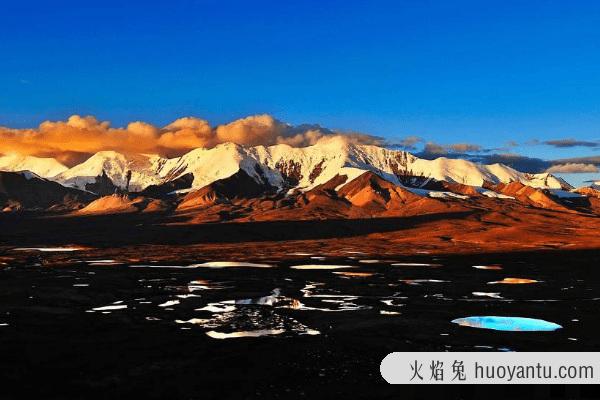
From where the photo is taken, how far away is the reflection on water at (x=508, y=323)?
134 feet

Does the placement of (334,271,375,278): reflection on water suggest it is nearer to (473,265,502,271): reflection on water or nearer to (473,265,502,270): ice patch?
(473,265,502,271): reflection on water

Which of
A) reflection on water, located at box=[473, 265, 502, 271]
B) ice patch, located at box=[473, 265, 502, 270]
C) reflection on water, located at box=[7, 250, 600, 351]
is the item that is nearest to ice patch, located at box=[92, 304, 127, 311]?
reflection on water, located at box=[7, 250, 600, 351]

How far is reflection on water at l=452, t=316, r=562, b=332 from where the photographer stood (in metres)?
40.9

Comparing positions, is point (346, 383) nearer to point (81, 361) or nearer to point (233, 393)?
point (233, 393)

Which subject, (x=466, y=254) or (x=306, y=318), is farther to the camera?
(x=466, y=254)

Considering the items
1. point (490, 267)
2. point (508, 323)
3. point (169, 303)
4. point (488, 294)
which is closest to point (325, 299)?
point (169, 303)

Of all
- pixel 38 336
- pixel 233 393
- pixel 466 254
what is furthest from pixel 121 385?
pixel 466 254

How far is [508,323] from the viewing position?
43000 millimetres

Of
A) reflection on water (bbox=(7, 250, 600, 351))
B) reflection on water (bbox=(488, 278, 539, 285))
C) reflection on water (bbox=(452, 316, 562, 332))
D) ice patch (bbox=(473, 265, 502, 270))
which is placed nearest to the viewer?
reflection on water (bbox=(452, 316, 562, 332))

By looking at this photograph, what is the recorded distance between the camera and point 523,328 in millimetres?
40906

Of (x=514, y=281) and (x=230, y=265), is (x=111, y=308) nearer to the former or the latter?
(x=230, y=265)

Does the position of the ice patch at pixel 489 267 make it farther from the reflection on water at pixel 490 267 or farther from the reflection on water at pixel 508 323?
the reflection on water at pixel 508 323

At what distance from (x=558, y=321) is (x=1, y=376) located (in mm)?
35766

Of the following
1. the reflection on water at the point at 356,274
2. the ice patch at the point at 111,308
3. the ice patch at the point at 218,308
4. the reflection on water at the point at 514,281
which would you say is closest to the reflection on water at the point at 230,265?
the reflection on water at the point at 356,274
